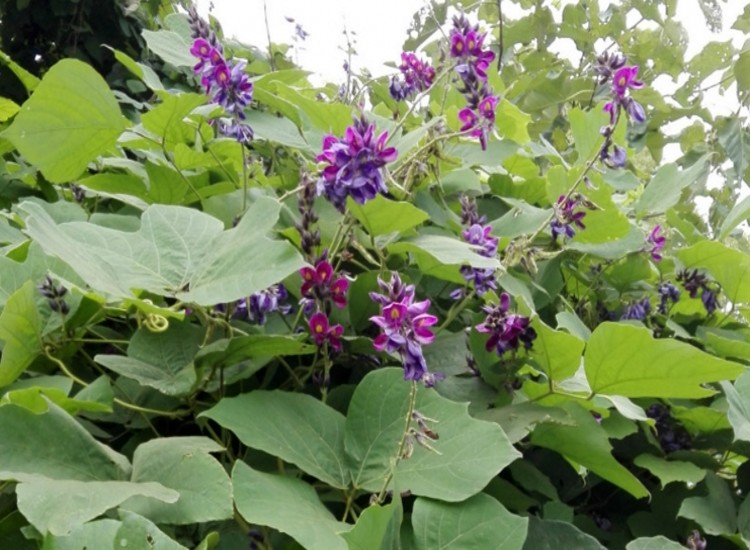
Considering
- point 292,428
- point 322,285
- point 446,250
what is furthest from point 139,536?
point 446,250

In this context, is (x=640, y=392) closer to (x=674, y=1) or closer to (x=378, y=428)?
(x=378, y=428)

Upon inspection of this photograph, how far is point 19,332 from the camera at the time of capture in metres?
0.89

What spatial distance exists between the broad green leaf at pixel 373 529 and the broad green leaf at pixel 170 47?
3.23ft

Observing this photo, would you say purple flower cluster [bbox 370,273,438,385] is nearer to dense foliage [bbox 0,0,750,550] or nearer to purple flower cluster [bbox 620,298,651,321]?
dense foliage [bbox 0,0,750,550]

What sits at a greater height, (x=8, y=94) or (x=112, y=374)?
(x=112, y=374)

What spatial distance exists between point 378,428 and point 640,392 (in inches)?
13.2

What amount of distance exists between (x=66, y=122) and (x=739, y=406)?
106cm

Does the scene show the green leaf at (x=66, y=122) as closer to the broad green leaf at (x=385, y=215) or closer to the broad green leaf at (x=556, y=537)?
the broad green leaf at (x=385, y=215)

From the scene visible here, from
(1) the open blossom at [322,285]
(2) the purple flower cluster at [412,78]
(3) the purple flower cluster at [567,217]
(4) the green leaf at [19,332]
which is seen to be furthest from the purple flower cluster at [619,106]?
(4) the green leaf at [19,332]

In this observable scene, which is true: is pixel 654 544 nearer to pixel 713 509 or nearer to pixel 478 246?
pixel 713 509

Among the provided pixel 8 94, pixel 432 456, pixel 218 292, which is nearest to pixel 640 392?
pixel 432 456

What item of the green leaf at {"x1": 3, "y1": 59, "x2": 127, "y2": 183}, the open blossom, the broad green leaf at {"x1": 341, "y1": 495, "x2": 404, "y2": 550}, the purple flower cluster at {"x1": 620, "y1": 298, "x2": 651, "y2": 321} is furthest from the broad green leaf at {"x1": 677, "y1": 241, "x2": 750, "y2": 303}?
the green leaf at {"x1": 3, "y1": 59, "x2": 127, "y2": 183}

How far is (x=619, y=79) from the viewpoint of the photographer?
131 cm

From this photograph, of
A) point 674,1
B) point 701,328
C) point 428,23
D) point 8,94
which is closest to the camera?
point 701,328
